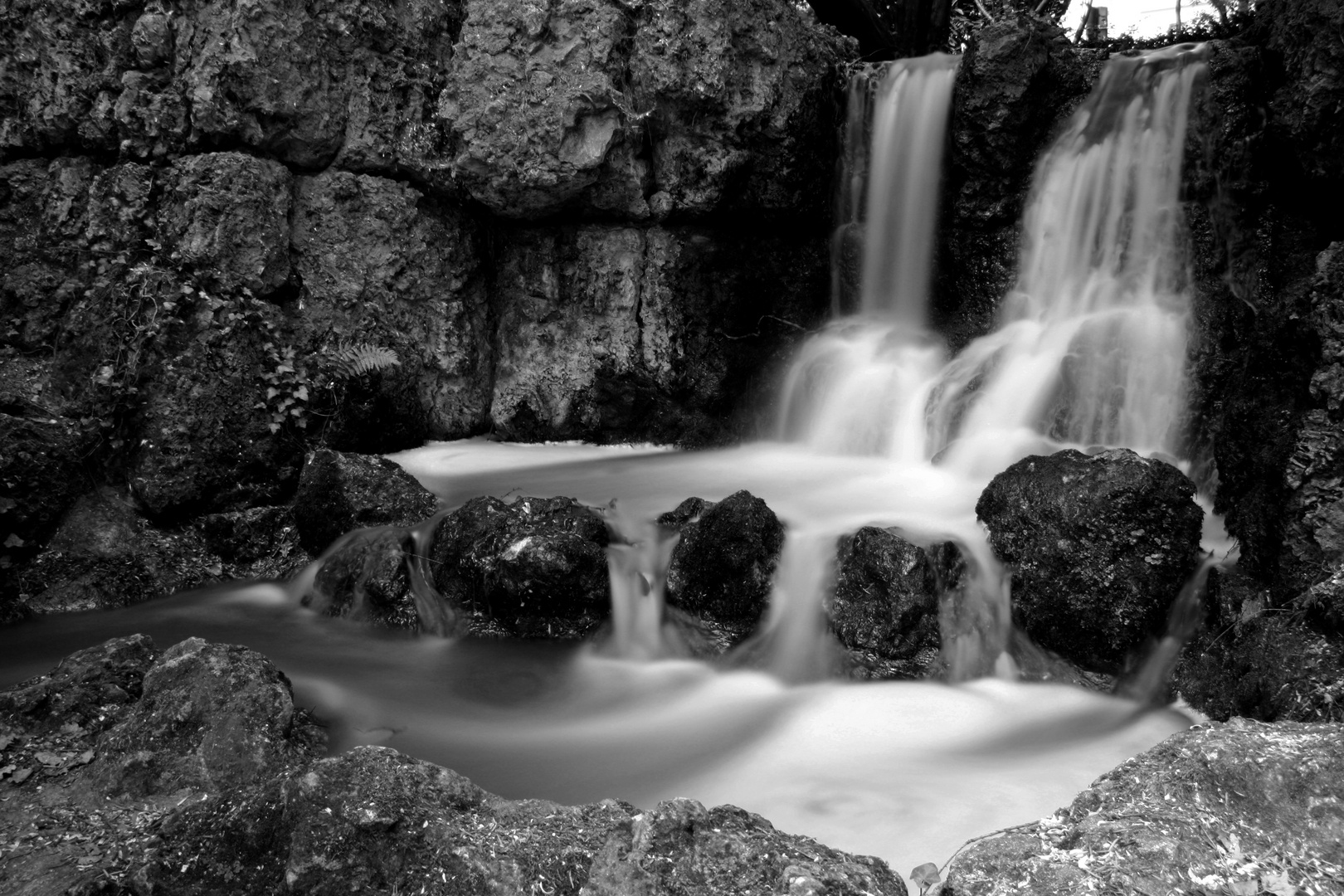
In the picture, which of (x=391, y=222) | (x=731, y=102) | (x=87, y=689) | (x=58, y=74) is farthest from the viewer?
(x=391, y=222)

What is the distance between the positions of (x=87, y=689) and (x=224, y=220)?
4646mm

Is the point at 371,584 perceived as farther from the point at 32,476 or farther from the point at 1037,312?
the point at 1037,312

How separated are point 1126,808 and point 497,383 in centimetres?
759

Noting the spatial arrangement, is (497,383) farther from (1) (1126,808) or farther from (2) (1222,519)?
(1) (1126,808)

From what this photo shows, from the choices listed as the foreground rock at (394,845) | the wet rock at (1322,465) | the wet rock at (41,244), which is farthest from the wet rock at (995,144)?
the wet rock at (41,244)

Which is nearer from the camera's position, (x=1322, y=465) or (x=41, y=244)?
(x=1322, y=465)

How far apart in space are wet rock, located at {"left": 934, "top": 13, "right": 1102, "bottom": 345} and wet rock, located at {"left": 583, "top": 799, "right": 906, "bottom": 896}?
6.82 m

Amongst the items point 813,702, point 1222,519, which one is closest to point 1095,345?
point 1222,519

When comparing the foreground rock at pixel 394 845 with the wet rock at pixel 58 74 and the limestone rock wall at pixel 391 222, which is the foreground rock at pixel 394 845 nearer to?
the limestone rock wall at pixel 391 222

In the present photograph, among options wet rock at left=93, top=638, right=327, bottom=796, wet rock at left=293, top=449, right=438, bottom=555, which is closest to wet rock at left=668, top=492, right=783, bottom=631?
wet rock at left=293, top=449, right=438, bottom=555

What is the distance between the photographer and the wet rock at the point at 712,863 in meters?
2.17

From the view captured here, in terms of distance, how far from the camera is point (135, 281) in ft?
23.9

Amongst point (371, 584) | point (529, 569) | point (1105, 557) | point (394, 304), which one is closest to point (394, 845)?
point (529, 569)

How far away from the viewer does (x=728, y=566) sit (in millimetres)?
5707
